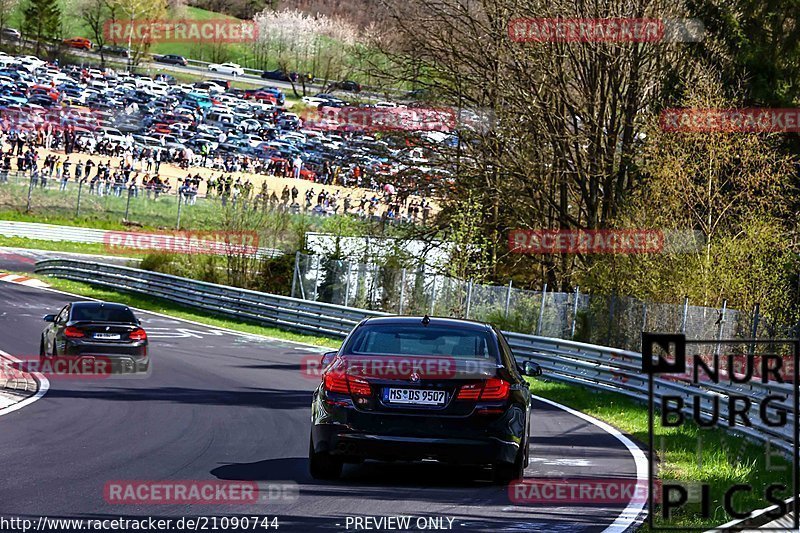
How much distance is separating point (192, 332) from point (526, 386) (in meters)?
23.7

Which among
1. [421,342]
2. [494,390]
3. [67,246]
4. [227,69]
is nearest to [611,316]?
[421,342]

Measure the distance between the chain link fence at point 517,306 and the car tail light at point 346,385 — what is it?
13313 millimetres

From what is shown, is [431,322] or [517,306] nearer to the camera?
[431,322]

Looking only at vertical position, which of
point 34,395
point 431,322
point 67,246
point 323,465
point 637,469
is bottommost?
point 67,246

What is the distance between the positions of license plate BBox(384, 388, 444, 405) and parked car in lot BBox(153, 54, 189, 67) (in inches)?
5122

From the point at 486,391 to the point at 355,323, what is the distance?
24.3m

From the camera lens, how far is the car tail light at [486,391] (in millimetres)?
10398

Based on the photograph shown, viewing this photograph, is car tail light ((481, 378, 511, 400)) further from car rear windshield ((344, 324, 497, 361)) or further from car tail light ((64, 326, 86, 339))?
car tail light ((64, 326, 86, 339))

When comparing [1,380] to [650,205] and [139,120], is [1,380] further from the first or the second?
[139,120]

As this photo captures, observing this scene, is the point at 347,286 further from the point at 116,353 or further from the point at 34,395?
the point at 34,395

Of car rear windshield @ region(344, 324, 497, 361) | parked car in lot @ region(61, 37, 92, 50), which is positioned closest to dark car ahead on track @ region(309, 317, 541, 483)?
car rear windshield @ region(344, 324, 497, 361)

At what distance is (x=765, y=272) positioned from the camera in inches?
1080

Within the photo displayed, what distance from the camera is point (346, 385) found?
10492 mm

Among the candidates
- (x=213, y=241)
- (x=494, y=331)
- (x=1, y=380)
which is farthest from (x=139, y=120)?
(x=494, y=331)
